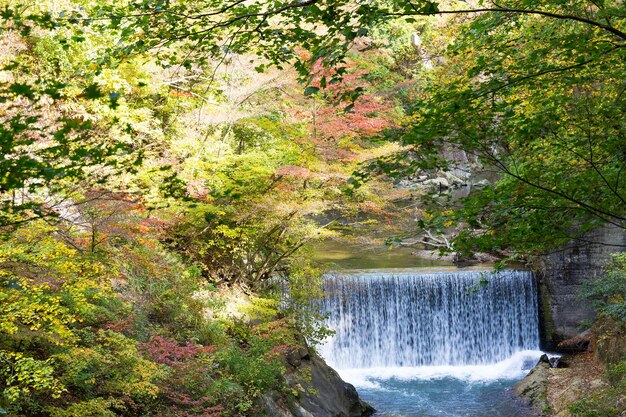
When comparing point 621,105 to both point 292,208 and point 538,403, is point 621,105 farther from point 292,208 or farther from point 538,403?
point 538,403

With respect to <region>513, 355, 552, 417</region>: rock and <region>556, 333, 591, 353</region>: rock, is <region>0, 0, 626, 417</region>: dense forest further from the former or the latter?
<region>513, 355, 552, 417</region>: rock

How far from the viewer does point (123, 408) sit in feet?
22.1

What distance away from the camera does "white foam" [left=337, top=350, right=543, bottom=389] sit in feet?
46.9

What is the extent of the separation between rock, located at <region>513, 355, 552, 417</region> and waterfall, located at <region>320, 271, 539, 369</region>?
7.10ft

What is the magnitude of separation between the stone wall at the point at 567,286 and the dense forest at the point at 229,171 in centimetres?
95

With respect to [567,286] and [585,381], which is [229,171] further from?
[567,286]

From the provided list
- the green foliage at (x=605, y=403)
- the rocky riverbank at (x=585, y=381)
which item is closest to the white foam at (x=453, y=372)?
the rocky riverbank at (x=585, y=381)

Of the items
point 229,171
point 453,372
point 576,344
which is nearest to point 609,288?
point 576,344

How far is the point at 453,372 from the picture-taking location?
14852mm

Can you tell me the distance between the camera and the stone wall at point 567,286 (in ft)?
49.3

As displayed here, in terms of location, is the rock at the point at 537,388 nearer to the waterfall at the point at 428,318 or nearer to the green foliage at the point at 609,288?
the green foliage at the point at 609,288

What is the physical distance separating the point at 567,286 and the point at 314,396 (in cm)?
800

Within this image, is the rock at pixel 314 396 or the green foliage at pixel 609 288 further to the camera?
the green foliage at pixel 609 288

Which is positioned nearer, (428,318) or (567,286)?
(567,286)
